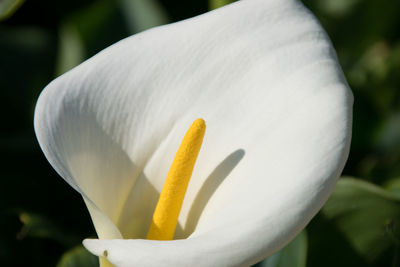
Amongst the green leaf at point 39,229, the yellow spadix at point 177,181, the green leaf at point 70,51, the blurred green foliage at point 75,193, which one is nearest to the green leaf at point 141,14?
the blurred green foliage at point 75,193

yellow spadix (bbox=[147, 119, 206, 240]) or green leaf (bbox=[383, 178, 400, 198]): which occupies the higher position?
yellow spadix (bbox=[147, 119, 206, 240])

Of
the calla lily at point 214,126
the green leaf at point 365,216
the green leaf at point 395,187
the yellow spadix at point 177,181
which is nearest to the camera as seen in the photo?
the calla lily at point 214,126

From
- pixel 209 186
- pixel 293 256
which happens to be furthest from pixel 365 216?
pixel 209 186

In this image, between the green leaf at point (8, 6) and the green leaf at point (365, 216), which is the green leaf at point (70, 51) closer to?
the green leaf at point (8, 6)

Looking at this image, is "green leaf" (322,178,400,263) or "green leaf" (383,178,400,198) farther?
"green leaf" (383,178,400,198)

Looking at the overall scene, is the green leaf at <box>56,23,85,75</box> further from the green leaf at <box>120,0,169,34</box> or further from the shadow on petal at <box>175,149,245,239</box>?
the shadow on petal at <box>175,149,245,239</box>

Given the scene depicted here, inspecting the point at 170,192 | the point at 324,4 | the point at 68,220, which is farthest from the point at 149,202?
the point at 324,4

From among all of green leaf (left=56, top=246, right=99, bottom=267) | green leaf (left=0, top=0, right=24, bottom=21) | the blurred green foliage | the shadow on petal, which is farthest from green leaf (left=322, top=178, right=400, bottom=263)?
green leaf (left=0, top=0, right=24, bottom=21)
